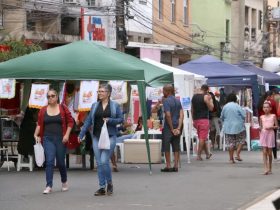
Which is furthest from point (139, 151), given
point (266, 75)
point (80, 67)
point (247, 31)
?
point (247, 31)

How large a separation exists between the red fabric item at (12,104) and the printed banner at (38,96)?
207 centimetres

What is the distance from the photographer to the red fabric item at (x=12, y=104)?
19500mm

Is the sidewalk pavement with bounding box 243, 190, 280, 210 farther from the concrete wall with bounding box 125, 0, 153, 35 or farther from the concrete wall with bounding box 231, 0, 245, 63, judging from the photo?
the concrete wall with bounding box 231, 0, 245, 63

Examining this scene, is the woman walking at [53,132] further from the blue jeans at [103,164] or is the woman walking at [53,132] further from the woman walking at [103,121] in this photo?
the blue jeans at [103,164]

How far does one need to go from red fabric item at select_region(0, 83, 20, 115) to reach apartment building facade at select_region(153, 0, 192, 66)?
793 inches

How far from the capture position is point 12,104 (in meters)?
19.7

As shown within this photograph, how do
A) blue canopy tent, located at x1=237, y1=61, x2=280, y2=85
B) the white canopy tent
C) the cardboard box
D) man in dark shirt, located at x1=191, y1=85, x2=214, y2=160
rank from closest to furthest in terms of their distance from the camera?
the cardboard box
the white canopy tent
man in dark shirt, located at x1=191, y1=85, x2=214, y2=160
blue canopy tent, located at x1=237, y1=61, x2=280, y2=85

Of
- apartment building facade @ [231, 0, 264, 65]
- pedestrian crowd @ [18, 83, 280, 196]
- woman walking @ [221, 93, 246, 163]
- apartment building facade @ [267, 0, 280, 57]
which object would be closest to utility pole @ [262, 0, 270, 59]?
apartment building facade @ [231, 0, 264, 65]

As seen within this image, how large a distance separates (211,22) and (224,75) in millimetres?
22858

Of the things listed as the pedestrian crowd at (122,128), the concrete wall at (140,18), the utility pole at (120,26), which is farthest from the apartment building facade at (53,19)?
the pedestrian crowd at (122,128)

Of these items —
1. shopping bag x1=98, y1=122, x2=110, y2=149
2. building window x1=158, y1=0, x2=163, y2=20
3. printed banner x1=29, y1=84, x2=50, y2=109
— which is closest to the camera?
shopping bag x1=98, y1=122, x2=110, y2=149

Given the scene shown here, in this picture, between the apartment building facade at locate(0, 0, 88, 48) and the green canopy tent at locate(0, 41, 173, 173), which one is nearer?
the green canopy tent at locate(0, 41, 173, 173)

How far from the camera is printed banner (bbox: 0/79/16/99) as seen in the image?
17.6 metres

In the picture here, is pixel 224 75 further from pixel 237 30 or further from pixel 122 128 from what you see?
pixel 237 30
